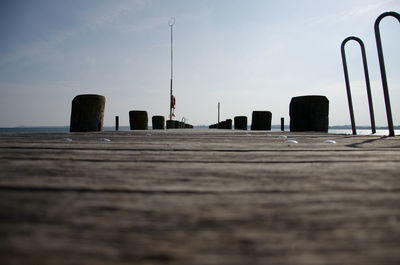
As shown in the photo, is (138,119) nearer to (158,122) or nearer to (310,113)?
(158,122)

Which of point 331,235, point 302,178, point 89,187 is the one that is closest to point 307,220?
point 331,235

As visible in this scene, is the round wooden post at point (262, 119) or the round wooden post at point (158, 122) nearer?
the round wooden post at point (262, 119)

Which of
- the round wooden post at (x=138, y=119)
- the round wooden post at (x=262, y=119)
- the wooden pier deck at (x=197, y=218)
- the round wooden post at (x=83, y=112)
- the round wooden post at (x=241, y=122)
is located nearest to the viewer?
the wooden pier deck at (x=197, y=218)

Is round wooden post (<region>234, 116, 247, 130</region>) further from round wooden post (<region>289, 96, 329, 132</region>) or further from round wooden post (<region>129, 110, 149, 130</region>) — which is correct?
round wooden post (<region>289, 96, 329, 132</region>)

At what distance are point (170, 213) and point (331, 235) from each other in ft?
1.15

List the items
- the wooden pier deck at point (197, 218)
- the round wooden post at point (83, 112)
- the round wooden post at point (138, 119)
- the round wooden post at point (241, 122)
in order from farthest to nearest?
the round wooden post at point (241, 122) < the round wooden post at point (138, 119) < the round wooden post at point (83, 112) < the wooden pier deck at point (197, 218)

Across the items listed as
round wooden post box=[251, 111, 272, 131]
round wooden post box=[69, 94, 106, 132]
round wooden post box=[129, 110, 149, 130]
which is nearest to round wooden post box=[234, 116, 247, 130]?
round wooden post box=[251, 111, 272, 131]

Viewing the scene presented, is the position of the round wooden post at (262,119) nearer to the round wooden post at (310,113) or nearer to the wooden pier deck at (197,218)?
the round wooden post at (310,113)

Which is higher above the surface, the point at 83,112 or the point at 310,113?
the point at 83,112

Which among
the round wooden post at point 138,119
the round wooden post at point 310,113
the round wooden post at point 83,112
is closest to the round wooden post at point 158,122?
the round wooden post at point 138,119

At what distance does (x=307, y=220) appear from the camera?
566 mm

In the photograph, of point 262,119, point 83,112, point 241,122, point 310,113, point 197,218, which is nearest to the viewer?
point 197,218

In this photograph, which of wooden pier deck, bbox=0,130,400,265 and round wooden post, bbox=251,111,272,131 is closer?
wooden pier deck, bbox=0,130,400,265

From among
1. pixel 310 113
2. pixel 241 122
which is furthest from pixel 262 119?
pixel 241 122
